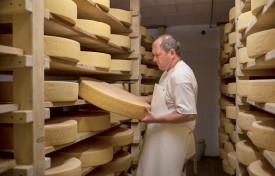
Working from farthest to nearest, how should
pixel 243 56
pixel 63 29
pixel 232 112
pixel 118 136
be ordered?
pixel 232 112, pixel 118 136, pixel 243 56, pixel 63 29

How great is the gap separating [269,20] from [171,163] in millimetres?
1432

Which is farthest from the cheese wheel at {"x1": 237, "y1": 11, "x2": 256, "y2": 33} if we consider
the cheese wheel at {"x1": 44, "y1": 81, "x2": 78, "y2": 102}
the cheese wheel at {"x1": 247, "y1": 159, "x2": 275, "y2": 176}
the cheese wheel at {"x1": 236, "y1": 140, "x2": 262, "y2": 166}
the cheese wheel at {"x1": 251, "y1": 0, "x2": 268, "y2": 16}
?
A: the cheese wheel at {"x1": 44, "y1": 81, "x2": 78, "y2": 102}

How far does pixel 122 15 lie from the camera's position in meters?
3.54

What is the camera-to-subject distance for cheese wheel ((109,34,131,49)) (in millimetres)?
3411

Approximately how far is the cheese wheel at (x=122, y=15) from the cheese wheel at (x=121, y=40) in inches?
7.8

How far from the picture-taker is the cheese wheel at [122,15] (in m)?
3.49

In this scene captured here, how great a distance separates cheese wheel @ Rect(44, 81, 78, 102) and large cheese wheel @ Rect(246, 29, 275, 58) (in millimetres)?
1295

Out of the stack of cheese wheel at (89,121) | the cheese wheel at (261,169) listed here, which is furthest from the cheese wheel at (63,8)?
the cheese wheel at (261,169)

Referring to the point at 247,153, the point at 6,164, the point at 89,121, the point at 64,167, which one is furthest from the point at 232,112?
the point at 6,164

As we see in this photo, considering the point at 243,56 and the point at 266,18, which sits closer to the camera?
the point at 266,18

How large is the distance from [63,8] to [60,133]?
84cm

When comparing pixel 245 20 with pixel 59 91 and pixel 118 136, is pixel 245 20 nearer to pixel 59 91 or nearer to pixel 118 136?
pixel 118 136

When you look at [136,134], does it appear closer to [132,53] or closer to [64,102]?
[132,53]

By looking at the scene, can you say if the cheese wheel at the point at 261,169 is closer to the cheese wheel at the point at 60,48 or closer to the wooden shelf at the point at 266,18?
the wooden shelf at the point at 266,18
